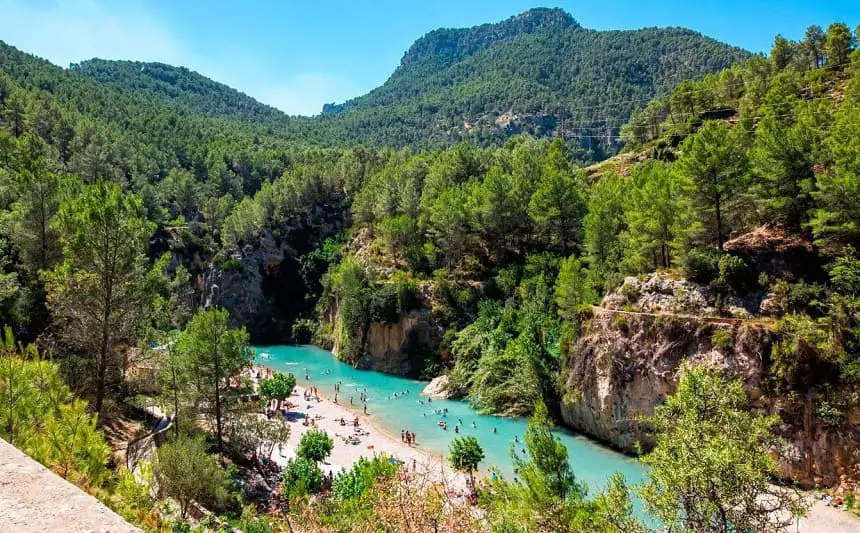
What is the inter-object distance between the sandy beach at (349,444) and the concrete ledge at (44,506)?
76.4 feet

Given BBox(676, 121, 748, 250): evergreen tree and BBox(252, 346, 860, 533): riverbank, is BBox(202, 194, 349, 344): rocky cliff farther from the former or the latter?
BBox(676, 121, 748, 250): evergreen tree

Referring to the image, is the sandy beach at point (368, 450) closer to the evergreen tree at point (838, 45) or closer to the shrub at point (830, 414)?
the shrub at point (830, 414)

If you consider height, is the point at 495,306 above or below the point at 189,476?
above

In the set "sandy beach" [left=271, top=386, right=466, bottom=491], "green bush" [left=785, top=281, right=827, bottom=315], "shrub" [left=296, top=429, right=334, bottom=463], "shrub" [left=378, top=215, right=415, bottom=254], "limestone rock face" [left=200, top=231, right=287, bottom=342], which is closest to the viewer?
"green bush" [left=785, top=281, right=827, bottom=315]

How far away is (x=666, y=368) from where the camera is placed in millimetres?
27172

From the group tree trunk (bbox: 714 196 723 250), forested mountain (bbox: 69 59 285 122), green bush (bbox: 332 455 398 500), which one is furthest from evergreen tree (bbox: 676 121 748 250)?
forested mountain (bbox: 69 59 285 122)

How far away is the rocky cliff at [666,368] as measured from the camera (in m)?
22.4

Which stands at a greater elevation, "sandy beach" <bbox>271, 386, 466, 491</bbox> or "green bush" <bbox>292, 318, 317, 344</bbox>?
"green bush" <bbox>292, 318, 317, 344</bbox>

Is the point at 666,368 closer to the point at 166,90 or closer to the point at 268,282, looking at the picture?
the point at 268,282

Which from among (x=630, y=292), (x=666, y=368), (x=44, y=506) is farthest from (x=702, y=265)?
(x=44, y=506)

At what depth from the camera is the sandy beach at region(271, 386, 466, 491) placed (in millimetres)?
28891

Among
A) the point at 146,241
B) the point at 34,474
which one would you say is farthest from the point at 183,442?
the point at 34,474

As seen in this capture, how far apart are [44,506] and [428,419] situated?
36771mm

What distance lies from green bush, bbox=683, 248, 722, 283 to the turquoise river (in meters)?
11.0
